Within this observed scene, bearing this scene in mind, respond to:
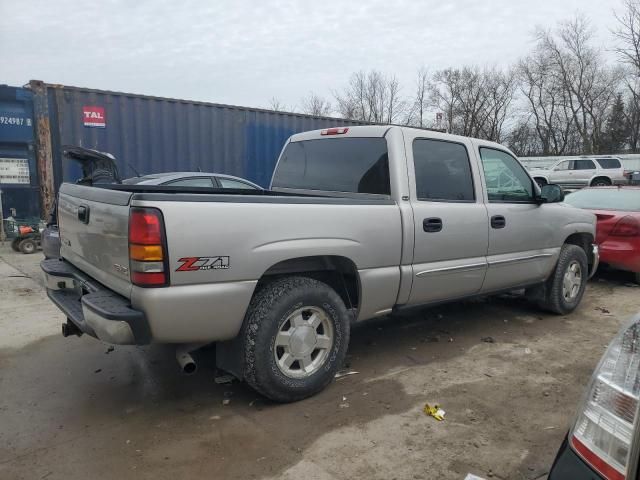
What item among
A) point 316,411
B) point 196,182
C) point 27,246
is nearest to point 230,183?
point 196,182

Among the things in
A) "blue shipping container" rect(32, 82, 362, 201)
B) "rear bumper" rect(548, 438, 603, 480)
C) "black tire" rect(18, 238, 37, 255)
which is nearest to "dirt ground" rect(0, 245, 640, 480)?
"rear bumper" rect(548, 438, 603, 480)

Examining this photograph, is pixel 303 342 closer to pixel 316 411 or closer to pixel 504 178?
pixel 316 411

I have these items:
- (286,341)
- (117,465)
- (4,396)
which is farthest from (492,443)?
(4,396)

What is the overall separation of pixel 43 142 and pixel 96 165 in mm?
4536

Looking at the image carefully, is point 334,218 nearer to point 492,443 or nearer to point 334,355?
point 334,355

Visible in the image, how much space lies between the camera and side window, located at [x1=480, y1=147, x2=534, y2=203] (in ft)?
14.8

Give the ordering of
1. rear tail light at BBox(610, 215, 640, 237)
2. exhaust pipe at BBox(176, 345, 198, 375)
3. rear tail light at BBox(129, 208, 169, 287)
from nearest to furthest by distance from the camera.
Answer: rear tail light at BBox(129, 208, 169, 287) < exhaust pipe at BBox(176, 345, 198, 375) < rear tail light at BBox(610, 215, 640, 237)

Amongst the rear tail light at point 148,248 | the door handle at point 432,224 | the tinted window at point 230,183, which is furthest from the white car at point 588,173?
the rear tail light at point 148,248

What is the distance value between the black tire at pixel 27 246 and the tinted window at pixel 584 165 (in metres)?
23.1

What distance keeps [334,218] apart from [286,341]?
33.9 inches

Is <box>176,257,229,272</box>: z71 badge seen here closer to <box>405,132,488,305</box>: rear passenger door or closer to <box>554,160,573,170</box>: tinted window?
<box>405,132,488,305</box>: rear passenger door

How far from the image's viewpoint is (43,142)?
880 cm

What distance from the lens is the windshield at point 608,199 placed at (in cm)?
713

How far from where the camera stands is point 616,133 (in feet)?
132
